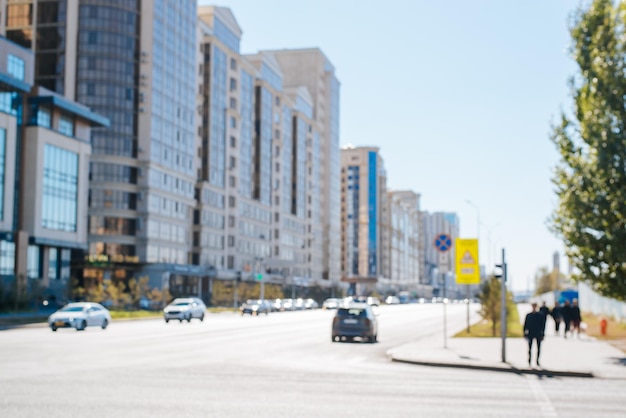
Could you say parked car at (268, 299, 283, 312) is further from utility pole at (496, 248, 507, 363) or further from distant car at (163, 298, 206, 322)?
utility pole at (496, 248, 507, 363)

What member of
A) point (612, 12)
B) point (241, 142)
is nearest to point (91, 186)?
point (241, 142)

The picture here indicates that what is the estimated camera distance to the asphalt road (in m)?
12.9

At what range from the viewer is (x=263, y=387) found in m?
16.4

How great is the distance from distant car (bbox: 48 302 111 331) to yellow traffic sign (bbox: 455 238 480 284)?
20266mm

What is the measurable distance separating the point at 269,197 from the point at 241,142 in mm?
16503

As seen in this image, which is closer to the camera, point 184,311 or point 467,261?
point 467,261

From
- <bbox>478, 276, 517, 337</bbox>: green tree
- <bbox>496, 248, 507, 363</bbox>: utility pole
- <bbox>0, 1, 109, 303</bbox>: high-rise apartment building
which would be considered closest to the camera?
<bbox>496, 248, 507, 363</bbox>: utility pole

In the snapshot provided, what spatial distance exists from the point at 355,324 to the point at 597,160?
37.9 ft

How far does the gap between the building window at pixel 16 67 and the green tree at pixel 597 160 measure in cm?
5524

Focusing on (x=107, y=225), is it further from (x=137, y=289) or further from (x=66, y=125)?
(x=66, y=125)

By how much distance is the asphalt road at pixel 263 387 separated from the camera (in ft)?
42.4

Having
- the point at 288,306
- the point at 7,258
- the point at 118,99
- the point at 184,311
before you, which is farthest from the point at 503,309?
the point at 288,306

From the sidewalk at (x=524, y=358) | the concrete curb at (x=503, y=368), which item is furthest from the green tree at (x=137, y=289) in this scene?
the concrete curb at (x=503, y=368)

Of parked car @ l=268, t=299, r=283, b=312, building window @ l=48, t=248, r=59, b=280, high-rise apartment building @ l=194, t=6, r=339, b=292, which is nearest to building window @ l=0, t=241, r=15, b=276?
building window @ l=48, t=248, r=59, b=280
